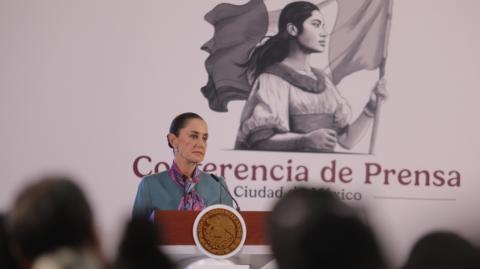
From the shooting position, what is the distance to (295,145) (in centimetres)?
446

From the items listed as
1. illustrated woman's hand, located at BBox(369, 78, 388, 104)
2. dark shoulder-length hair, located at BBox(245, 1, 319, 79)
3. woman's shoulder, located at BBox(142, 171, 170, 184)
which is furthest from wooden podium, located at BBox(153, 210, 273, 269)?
illustrated woman's hand, located at BBox(369, 78, 388, 104)

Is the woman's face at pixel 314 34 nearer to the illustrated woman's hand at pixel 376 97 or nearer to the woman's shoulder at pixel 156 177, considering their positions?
the illustrated woman's hand at pixel 376 97

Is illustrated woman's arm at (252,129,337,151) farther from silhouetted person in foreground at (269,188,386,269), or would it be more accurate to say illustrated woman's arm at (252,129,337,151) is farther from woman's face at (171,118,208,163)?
silhouetted person in foreground at (269,188,386,269)

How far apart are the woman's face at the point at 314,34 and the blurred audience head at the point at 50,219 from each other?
355 centimetres

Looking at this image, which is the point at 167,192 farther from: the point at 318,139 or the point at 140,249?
the point at 140,249

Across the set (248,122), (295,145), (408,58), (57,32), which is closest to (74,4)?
(57,32)

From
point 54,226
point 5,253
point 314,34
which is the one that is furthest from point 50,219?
point 314,34

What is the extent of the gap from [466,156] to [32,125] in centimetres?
271

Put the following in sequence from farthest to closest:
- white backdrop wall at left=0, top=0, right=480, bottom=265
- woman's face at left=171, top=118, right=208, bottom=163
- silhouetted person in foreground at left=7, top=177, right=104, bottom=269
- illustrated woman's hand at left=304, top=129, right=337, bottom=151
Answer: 1. illustrated woman's hand at left=304, top=129, right=337, bottom=151
2. woman's face at left=171, top=118, right=208, bottom=163
3. white backdrop wall at left=0, top=0, right=480, bottom=265
4. silhouetted person in foreground at left=7, top=177, right=104, bottom=269

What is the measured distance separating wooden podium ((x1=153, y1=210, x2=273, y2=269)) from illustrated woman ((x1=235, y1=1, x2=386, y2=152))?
479 millimetres

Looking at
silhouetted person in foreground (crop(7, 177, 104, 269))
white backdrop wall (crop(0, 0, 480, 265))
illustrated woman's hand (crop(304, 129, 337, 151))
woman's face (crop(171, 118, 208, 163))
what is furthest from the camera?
illustrated woman's hand (crop(304, 129, 337, 151))

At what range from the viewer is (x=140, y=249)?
3.63ft

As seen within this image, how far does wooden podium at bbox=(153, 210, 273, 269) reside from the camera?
4.26 m

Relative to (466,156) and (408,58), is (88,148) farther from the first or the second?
(466,156)
